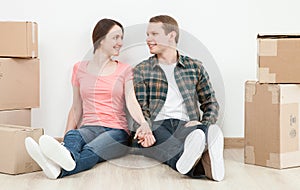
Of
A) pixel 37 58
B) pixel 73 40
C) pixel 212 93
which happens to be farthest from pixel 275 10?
pixel 37 58

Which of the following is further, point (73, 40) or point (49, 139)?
point (73, 40)

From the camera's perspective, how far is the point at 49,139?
1979 mm

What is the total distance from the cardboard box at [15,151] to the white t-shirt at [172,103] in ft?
1.87

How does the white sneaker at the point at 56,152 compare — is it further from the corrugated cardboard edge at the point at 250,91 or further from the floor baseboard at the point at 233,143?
the floor baseboard at the point at 233,143

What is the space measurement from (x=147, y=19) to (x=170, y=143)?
662mm

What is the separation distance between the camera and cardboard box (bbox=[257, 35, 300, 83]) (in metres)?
2.23

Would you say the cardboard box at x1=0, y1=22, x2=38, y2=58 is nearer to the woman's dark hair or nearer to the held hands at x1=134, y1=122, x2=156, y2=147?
the woman's dark hair

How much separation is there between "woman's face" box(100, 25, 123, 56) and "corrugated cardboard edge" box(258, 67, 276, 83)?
2.13ft

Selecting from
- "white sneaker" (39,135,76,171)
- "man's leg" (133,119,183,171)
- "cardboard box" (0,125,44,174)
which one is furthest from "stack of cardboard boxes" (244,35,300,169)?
"cardboard box" (0,125,44,174)

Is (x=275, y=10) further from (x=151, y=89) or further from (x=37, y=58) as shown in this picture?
(x=37, y=58)

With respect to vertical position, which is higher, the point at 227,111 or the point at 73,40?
the point at 73,40

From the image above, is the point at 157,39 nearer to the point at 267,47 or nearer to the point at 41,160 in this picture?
the point at 267,47

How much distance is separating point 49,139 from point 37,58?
0.61 m

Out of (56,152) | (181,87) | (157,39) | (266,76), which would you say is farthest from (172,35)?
(56,152)
